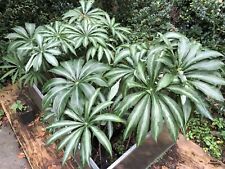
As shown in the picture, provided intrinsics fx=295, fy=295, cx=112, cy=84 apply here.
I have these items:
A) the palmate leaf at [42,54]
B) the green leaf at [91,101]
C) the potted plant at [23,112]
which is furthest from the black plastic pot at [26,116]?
the green leaf at [91,101]

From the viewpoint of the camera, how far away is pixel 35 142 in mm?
2559

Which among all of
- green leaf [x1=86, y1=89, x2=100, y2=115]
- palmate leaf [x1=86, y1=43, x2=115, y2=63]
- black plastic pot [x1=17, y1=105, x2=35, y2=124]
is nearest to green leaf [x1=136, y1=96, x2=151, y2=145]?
green leaf [x1=86, y1=89, x2=100, y2=115]

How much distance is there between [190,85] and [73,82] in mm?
726

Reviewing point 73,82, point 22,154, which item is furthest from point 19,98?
point 73,82

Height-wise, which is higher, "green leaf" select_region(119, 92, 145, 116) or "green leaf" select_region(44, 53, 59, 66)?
"green leaf" select_region(44, 53, 59, 66)

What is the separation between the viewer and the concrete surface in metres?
2.52

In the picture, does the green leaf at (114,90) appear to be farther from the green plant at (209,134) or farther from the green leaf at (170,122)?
the green plant at (209,134)

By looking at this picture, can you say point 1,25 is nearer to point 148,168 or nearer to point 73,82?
point 73,82

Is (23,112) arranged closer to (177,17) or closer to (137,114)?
(137,114)

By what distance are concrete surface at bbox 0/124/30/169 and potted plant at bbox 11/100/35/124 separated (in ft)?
0.59

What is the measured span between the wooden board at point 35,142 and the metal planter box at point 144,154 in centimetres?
54

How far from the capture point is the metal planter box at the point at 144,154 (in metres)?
1.97

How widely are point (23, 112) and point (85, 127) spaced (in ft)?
4.13

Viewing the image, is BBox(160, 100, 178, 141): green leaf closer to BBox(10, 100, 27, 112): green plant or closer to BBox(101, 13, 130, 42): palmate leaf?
BBox(101, 13, 130, 42): palmate leaf
